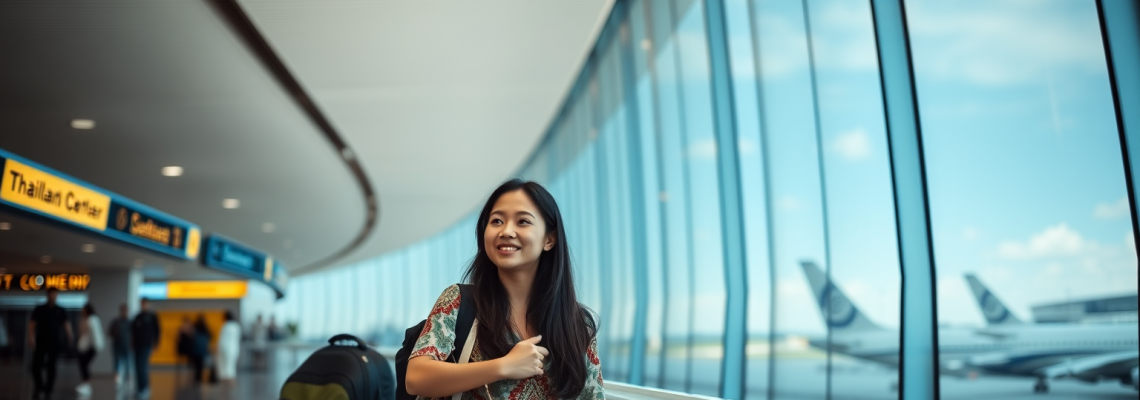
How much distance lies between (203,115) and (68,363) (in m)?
22.9

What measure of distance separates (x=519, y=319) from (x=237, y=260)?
575 inches

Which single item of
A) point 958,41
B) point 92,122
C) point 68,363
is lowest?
point 68,363

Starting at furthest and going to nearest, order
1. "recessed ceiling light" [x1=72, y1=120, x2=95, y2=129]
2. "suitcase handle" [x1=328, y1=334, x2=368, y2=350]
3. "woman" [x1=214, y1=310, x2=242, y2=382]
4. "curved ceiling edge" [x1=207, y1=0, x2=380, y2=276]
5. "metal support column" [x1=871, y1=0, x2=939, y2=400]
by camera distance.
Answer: "woman" [x1=214, y1=310, x2=242, y2=382] < "recessed ceiling light" [x1=72, y1=120, x2=95, y2=129] < "curved ceiling edge" [x1=207, y1=0, x2=380, y2=276] < "metal support column" [x1=871, y1=0, x2=939, y2=400] < "suitcase handle" [x1=328, y1=334, x2=368, y2=350]

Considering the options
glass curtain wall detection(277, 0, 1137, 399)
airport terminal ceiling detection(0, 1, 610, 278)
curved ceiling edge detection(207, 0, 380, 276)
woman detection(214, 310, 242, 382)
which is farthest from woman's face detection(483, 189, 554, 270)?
woman detection(214, 310, 242, 382)

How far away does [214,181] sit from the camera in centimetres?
1145

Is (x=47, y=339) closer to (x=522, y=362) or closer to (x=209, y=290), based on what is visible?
(x=522, y=362)

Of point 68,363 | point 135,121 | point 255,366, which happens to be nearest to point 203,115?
point 135,121

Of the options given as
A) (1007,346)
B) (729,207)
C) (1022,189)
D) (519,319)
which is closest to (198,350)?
(729,207)

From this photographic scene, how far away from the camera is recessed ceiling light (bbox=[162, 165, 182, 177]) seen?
10352 millimetres

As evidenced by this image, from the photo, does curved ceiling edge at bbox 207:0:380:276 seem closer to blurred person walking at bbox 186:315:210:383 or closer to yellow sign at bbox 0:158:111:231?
yellow sign at bbox 0:158:111:231

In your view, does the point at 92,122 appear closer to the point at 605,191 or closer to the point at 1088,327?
the point at 605,191

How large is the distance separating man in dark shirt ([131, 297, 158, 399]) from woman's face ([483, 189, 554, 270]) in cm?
1157

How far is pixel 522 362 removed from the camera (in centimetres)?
158

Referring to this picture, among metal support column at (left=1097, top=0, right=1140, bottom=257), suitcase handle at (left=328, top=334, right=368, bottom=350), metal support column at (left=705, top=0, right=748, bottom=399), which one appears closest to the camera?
metal support column at (left=1097, top=0, right=1140, bottom=257)
